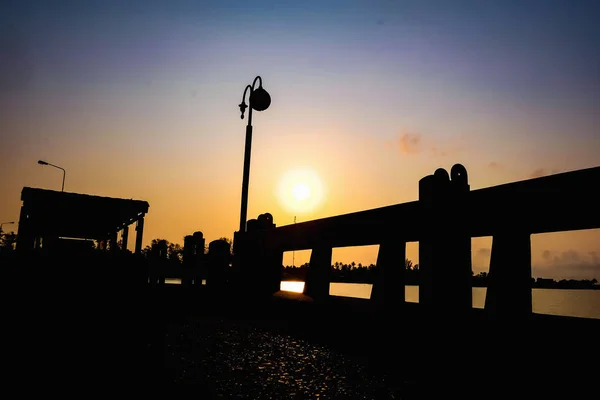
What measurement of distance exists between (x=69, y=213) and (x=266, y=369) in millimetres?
10275

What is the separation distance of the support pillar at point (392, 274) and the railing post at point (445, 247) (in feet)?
1.42

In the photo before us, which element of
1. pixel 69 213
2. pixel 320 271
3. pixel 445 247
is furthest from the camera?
pixel 69 213

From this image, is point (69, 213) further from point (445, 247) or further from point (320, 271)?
point (445, 247)

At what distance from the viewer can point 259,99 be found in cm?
1266

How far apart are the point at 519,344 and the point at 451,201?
4.36ft

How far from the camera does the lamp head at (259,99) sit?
12.6 metres

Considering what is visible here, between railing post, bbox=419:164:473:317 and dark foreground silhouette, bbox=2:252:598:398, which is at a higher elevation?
railing post, bbox=419:164:473:317

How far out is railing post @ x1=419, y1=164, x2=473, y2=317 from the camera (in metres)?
3.90

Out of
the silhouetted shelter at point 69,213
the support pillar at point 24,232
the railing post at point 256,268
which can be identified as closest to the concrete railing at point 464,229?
the railing post at point 256,268

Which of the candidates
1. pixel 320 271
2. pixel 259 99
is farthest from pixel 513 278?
pixel 259 99

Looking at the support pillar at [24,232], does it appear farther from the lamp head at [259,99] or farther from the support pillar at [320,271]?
the support pillar at [320,271]

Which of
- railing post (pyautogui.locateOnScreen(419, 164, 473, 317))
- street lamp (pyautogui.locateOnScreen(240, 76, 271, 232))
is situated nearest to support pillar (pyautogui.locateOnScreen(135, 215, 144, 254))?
street lamp (pyautogui.locateOnScreen(240, 76, 271, 232))

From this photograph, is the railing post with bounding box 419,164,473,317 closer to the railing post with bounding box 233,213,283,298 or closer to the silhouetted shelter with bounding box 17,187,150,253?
the railing post with bounding box 233,213,283,298

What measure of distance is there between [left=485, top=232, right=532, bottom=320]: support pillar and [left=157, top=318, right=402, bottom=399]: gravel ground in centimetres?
117
